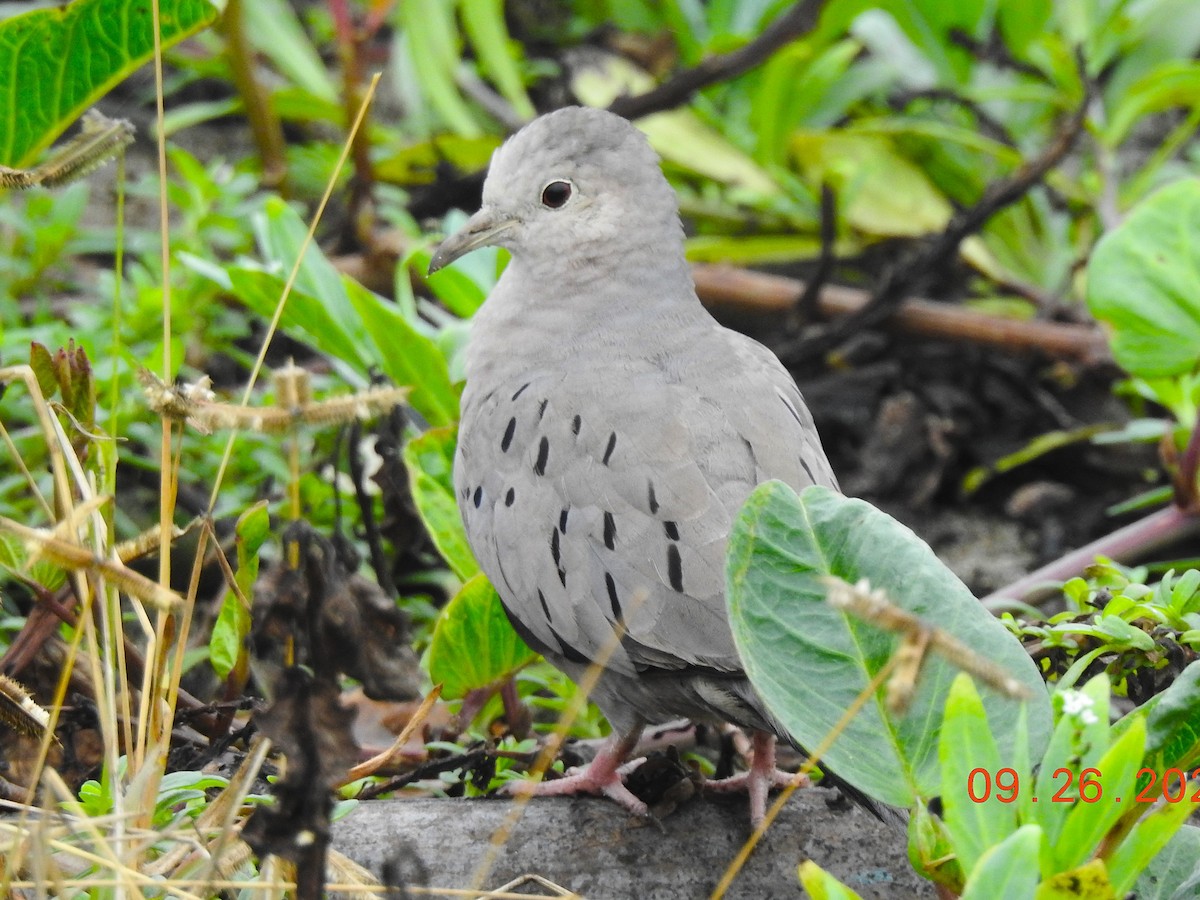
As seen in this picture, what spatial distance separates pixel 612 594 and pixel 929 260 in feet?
7.41

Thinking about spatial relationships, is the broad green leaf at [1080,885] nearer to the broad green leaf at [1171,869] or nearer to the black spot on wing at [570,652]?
the broad green leaf at [1171,869]

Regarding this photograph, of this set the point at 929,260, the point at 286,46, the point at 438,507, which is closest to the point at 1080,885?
the point at 438,507

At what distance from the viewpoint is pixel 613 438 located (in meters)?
2.32

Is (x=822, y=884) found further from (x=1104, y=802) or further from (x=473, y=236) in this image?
Result: (x=473, y=236)

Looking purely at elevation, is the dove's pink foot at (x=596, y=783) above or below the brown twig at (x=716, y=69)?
below

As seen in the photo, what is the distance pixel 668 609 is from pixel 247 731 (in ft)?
2.35

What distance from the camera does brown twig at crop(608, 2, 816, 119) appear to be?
4242mm

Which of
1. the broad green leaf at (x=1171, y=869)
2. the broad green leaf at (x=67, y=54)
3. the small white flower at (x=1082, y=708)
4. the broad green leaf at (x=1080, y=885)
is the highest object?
the broad green leaf at (x=67, y=54)

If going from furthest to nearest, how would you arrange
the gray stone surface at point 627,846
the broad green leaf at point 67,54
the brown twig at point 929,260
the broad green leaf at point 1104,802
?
1. the brown twig at point 929,260
2. the broad green leaf at point 67,54
3. the gray stone surface at point 627,846
4. the broad green leaf at point 1104,802

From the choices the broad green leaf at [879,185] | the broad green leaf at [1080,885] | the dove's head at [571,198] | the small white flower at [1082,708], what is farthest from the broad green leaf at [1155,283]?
the broad green leaf at [1080,885]

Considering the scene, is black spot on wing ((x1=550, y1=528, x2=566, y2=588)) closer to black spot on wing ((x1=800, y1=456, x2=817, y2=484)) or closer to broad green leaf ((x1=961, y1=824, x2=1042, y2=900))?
black spot on wing ((x1=800, y1=456, x2=817, y2=484))

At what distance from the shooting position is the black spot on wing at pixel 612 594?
7.27ft

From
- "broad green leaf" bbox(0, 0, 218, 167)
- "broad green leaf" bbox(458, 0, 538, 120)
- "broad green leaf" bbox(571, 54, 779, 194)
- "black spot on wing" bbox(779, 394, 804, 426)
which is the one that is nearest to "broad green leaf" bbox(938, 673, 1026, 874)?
"black spot on wing" bbox(779, 394, 804, 426)

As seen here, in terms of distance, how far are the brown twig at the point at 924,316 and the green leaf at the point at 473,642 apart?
202cm
